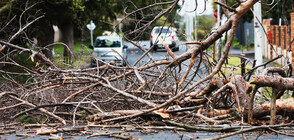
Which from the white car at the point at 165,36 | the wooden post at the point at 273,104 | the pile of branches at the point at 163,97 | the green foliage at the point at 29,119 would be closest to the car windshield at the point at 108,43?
the white car at the point at 165,36

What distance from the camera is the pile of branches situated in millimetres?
6297

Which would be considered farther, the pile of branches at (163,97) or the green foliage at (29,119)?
the green foliage at (29,119)

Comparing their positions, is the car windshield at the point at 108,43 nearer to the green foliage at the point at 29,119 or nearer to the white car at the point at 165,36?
the white car at the point at 165,36

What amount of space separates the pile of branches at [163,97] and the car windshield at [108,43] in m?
14.5

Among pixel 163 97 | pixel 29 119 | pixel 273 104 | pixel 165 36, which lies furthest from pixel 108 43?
pixel 273 104

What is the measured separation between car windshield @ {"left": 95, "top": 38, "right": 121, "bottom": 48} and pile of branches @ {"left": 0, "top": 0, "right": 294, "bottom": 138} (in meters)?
14.5

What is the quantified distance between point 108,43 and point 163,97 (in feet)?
53.3

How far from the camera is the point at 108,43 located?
24.0 metres

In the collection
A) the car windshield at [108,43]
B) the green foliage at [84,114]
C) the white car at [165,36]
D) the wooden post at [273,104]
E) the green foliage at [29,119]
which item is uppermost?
the car windshield at [108,43]

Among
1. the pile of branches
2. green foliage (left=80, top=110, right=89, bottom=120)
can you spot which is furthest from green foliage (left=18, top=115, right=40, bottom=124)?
green foliage (left=80, top=110, right=89, bottom=120)

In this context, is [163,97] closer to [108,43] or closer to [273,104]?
[273,104]

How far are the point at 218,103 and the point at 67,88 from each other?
9.48 feet

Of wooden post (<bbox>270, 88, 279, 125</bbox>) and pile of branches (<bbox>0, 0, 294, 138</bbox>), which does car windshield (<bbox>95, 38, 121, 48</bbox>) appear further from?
wooden post (<bbox>270, 88, 279, 125</bbox>)

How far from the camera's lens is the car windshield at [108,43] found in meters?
23.5
